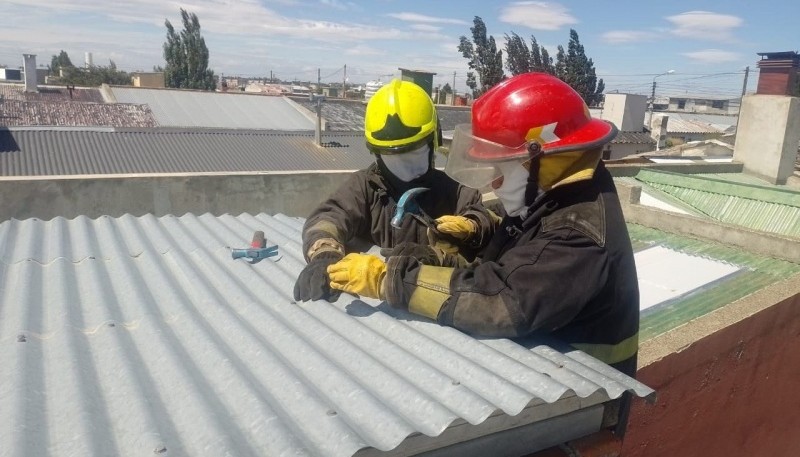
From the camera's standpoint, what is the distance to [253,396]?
6.57 ft

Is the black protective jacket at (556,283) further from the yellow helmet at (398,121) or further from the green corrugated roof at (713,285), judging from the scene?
the green corrugated roof at (713,285)

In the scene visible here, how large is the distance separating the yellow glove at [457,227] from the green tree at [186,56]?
56.9 meters

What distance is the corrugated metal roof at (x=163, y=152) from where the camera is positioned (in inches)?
617

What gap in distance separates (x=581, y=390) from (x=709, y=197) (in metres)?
8.66

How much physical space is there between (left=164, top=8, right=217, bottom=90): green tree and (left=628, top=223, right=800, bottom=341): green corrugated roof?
54.6 meters

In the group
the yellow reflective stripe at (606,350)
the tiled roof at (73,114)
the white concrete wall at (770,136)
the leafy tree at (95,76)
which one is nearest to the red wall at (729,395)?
the yellow reflective stripe at (606,350)

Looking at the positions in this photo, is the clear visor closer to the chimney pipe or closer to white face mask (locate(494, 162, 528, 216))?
white face mask (locate(494, 162, 528, 216))

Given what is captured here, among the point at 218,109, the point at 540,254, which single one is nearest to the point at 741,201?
the point at 540,254

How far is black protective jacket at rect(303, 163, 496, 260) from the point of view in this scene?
3361 millimetres

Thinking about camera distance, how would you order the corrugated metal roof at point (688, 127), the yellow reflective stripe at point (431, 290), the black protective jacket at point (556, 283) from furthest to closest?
the corrugated metal roof at point (688, 127) < the yellow reflective stripe at point (431, 290) < the black protective jacket at point (556, 283)

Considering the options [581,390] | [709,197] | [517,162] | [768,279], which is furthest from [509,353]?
[709,197]

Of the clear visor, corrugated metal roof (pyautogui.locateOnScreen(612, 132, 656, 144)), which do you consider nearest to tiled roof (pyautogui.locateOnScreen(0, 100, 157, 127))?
the clear visor

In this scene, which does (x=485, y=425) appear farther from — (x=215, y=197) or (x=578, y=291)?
(x=215, y=197)

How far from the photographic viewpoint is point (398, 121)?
330 centimetres
